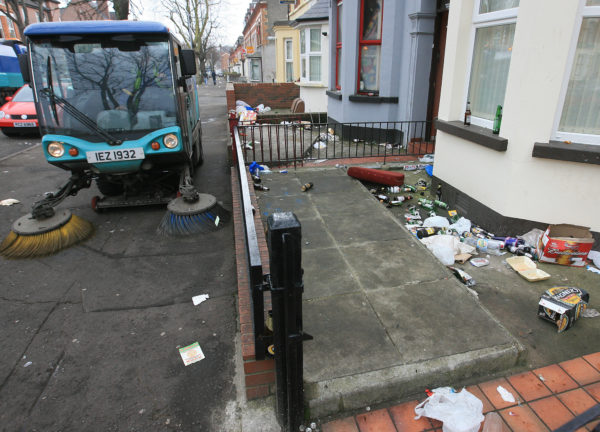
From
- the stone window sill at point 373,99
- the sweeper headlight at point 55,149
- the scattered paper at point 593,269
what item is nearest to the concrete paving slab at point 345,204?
the scattered paper at point 593,269

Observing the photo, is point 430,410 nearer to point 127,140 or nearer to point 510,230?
point 510,230

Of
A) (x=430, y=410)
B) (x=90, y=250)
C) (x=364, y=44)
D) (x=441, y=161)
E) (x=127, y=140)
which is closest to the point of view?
(x=430, y=410)

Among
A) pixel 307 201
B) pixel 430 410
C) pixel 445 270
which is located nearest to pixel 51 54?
pixel 307 201

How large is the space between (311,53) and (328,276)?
12.0 meters

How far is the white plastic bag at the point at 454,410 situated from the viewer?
208 cm

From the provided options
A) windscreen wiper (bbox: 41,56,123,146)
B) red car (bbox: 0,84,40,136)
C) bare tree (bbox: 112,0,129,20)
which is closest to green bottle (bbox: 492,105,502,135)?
windscreen wiper (bbox: 41,56,123,146)

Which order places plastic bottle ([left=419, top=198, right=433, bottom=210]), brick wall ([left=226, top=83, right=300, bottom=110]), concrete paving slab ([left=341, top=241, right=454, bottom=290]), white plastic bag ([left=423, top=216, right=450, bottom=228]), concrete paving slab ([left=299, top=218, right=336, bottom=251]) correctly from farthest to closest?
brick wall ([left=226, top=83, right=300, bottom=110]) → plastic bottle ([left=419, top=198, right=433, bottom=210]) → white plastic bag ([left=423, top=216, right=450, bottom=228]) → concrete paving slab ([left=299, top=218, right=336, bottom=251]) → concrete paving slab ([left=341, top=241, right=454, bottom=290])

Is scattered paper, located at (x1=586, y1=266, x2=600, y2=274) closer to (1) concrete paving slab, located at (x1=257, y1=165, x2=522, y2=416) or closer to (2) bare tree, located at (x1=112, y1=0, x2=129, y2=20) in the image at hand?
(1) concrete paving slab, located at (x1=257, y1=165, x2=522, y2=416)

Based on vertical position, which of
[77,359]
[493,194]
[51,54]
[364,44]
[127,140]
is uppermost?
[364,44]

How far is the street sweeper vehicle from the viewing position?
15.8ft

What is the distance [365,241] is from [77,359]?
3011 mm

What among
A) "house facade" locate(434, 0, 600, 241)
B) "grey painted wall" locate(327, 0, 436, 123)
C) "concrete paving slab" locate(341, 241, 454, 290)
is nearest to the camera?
"concrete paving slab" locate(341, 241, 454, 290)

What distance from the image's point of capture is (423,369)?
240 centimetres

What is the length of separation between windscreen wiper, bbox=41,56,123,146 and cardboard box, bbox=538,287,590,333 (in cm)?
540
